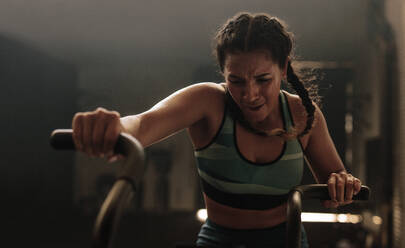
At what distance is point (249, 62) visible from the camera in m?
0.67

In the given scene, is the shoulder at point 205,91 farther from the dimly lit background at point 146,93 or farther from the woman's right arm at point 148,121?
the dimly lit background at point 146,93

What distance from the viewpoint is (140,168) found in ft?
1.12

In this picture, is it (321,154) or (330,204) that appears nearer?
(330,204)

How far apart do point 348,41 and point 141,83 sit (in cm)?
162

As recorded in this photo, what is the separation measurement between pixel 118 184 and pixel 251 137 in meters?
0.48

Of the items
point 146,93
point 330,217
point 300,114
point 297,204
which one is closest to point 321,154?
point 300,114

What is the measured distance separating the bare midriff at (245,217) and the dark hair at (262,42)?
149mm

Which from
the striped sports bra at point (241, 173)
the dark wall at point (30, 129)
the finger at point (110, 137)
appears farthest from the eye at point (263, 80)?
the dark wall at point (30, 129)

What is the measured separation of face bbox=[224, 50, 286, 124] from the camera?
0.66 metres

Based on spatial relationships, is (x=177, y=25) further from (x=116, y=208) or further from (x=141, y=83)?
(x=116, y=208)

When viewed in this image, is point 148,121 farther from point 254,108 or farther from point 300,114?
point 300,114

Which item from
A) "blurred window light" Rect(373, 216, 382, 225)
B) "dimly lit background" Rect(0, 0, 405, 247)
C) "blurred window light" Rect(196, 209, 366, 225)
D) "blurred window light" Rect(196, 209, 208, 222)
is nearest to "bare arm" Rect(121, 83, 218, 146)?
"blurred window light" Rect(196, 209, 366, 225)

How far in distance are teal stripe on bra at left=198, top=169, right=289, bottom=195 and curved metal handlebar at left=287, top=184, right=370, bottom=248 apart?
0.74 feet

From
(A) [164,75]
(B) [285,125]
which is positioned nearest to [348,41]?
(A) [164,75]
